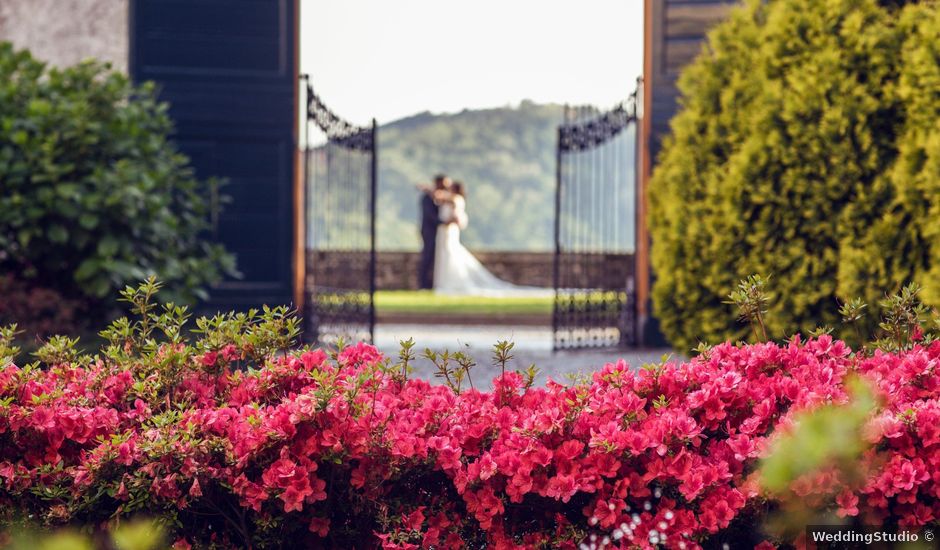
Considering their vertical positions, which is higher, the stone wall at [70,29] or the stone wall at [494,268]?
the stone wall at [70,29]

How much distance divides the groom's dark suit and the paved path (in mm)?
3395

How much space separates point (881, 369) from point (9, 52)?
20.9ft

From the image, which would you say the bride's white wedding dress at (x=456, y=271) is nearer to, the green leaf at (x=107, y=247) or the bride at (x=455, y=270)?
the bride at (x=455, y=270)

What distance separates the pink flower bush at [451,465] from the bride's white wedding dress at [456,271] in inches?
565

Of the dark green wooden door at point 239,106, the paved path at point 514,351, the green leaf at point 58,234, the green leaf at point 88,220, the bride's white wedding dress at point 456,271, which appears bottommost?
the paved path at point 514,351

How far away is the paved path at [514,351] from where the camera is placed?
7.64m

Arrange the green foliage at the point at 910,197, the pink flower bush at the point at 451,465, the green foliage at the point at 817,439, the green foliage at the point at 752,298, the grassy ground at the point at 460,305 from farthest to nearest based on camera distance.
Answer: the grassy ground at the point at 460,305 < the green foliage at the point at 910,197 < the green foliage at the point at 752,298 < the pink flower bush at the point at 451,465 < the green foliage at the point at 817,439

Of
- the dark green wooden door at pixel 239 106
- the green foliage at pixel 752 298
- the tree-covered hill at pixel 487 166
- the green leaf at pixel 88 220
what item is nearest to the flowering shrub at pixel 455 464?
the green foliage at pixel 752 298

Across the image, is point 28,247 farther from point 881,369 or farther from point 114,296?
point 881,369

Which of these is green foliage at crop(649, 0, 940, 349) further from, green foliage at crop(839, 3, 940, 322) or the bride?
the bride

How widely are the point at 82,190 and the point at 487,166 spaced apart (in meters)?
24.5

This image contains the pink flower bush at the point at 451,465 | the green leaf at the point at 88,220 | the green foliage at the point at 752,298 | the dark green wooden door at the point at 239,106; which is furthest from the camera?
the dark green wooden door at the point at 239,106

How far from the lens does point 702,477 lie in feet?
6.73

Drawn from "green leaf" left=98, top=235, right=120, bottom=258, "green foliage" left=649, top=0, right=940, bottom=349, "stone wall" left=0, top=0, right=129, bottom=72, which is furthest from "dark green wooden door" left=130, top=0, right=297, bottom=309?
"green foliage" left=649, top=0, right=940, bottom=349
